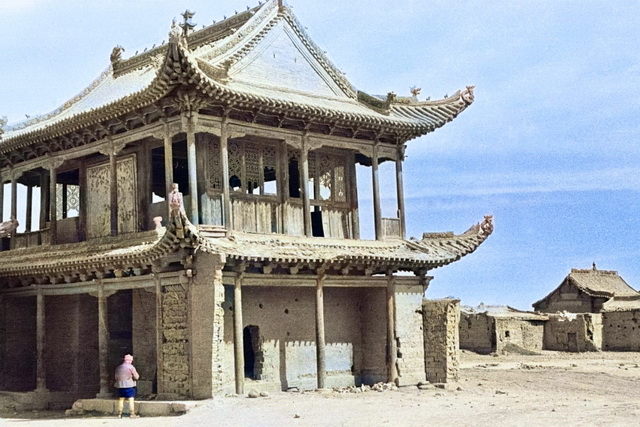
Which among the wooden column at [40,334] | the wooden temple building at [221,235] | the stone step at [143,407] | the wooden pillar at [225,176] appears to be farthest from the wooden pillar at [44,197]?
the stone step at [143,407]

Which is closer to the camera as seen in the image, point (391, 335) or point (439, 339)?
point (391, 335)

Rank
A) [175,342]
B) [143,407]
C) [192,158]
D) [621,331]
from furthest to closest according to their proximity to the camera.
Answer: [621,331] < [192,158] < [175,342] < [143,407]

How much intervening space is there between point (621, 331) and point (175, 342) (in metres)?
25.3

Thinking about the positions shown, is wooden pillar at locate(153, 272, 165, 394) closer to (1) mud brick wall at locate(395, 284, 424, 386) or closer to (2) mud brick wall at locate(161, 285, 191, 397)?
(2) mud brick wall at locate(161, 285, 191, 397)

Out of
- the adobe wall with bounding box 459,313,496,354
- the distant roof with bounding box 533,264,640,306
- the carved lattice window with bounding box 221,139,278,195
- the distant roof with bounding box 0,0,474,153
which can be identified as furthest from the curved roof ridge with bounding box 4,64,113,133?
the distant roof with bounding box 533,264,640,306

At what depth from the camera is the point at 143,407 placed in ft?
67.2

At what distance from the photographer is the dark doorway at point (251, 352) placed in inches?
922

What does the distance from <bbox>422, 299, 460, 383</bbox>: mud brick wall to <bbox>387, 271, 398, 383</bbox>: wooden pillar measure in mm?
1042

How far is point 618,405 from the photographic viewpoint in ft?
69.7

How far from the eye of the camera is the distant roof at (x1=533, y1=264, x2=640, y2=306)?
1807 inches

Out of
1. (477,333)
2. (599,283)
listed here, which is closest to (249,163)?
(477,333)

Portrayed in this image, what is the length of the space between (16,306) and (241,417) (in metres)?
9.84

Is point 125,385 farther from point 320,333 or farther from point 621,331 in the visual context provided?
point 621,331

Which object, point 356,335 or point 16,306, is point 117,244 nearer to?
point 16,306
